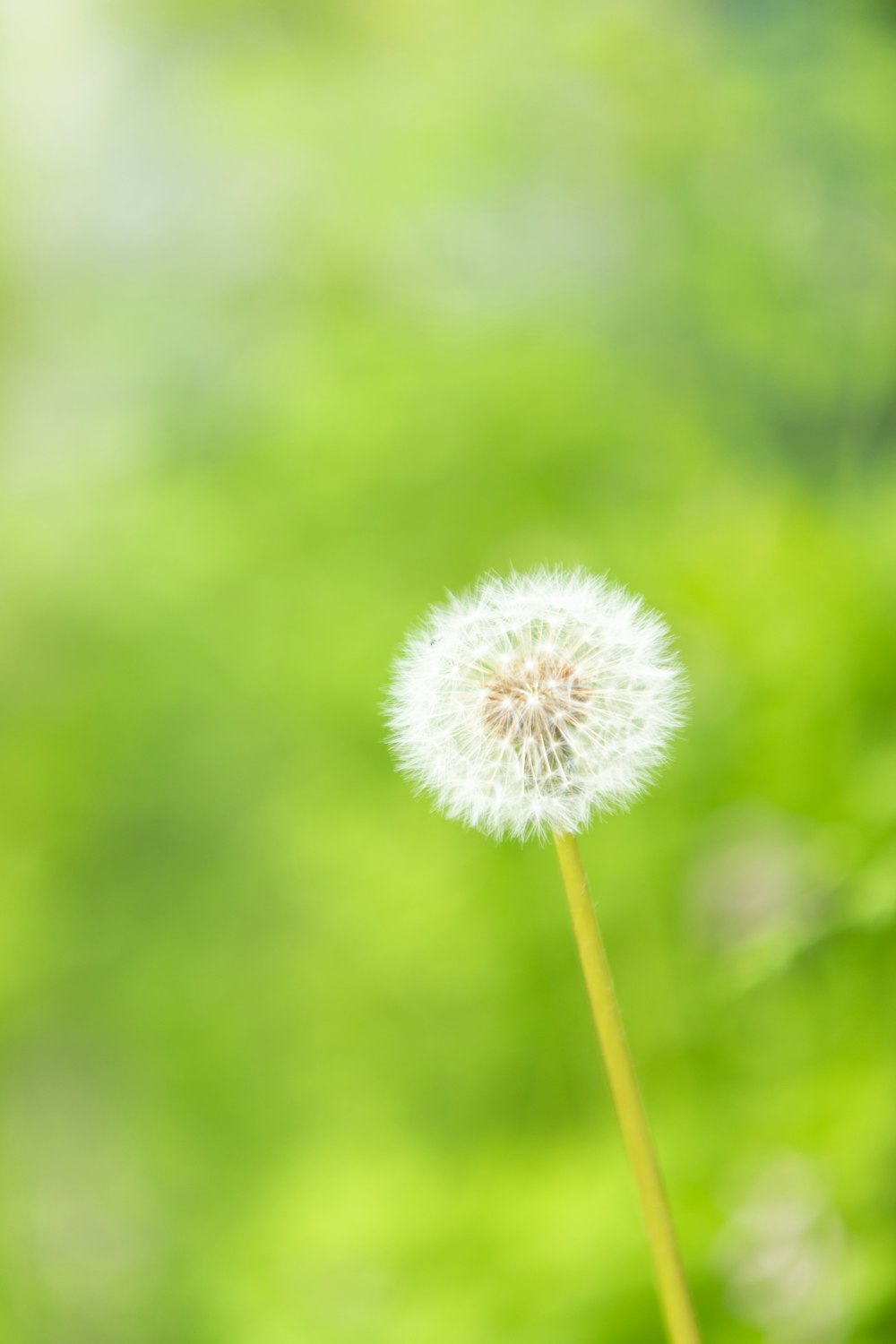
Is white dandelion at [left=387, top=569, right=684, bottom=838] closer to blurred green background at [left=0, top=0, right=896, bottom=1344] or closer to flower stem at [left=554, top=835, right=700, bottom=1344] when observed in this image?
flower stem at [left=554, top=835, right=700, bottom=1344]

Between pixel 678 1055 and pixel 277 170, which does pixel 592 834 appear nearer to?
pixel 678 1055

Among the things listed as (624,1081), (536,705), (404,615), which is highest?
(404,615)

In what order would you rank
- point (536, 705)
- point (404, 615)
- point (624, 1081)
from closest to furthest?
point (624, 1081) → point (536, 705) → point (404, 615)

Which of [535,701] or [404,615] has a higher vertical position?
[404,615]

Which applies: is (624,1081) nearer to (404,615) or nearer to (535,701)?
(535,701)

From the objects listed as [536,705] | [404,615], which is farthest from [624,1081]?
[404,615]

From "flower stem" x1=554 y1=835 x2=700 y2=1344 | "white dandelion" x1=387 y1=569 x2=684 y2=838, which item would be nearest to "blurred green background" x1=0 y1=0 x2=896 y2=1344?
"white dandelion" x1=387 y1=569 x2=684 y2=838

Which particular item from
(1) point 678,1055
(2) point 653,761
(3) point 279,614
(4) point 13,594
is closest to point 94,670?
(4) point 13,594

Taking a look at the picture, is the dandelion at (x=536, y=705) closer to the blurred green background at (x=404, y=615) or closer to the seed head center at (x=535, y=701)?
the seed head center at (x=535, y=701)

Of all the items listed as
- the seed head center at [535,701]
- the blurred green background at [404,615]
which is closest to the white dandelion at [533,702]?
the seed head center at [535,701]
